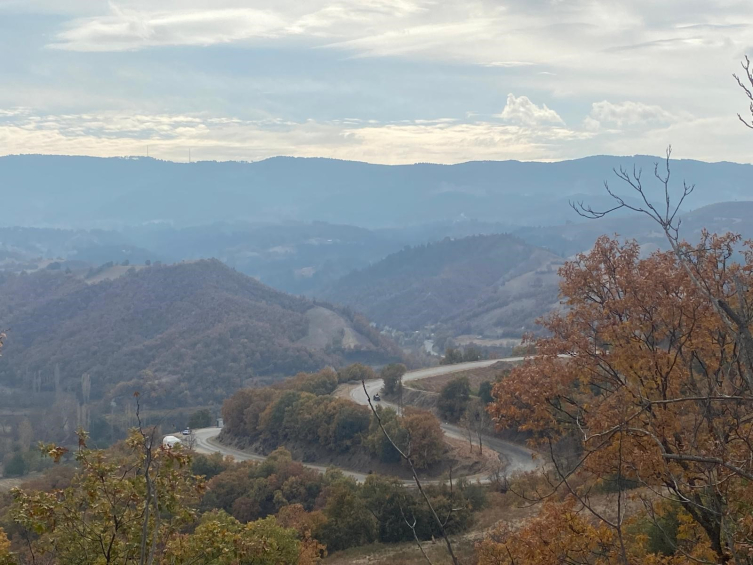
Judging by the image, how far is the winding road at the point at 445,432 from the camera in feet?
136

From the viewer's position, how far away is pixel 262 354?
503ft

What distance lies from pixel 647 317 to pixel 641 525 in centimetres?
534

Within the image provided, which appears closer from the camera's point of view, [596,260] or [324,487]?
[596,260]

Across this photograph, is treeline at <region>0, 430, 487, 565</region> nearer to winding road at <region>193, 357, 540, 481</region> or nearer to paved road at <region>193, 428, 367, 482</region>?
winding road at <region>193, 357, 540, 481</region>

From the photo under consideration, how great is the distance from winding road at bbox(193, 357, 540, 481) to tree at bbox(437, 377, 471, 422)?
1370 mm

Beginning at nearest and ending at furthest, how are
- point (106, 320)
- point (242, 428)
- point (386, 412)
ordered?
Result: 1. point (386, 412)
2. point (242, 428)
3. point (106, 320)

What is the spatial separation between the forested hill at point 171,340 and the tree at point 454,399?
80276 millimetres

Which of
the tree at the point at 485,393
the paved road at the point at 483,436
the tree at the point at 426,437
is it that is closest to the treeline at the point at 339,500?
the paved road at the point at 483,436

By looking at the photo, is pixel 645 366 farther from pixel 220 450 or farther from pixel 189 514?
pixel 220 450

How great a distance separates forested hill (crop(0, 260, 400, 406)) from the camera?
461 feet

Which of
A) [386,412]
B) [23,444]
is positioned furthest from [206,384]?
[386,412]

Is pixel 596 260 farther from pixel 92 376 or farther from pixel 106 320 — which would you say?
pixel 106 320

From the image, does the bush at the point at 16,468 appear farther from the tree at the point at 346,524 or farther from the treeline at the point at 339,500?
the tree at the point at 346,524

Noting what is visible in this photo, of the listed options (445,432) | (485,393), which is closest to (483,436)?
(445,432)
